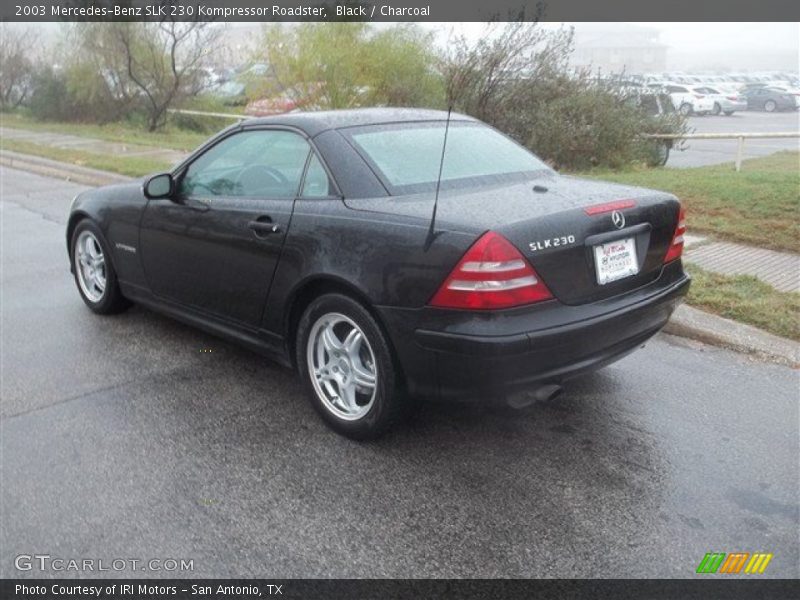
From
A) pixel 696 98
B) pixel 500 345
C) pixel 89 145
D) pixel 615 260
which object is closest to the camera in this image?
pixel 500 345

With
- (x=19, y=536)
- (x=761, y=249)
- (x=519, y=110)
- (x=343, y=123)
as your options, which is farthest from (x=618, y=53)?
(x=19, y=536)

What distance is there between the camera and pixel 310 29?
1544 centimetres

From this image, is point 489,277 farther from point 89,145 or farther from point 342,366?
point 89,145

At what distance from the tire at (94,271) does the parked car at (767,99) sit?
9.18 metres

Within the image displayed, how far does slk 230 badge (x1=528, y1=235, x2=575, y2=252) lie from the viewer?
3252 millimetres

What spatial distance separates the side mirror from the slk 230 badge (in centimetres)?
250

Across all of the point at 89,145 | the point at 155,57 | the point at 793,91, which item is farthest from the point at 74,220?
the point at 155,57

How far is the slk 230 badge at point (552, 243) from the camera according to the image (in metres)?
3.25

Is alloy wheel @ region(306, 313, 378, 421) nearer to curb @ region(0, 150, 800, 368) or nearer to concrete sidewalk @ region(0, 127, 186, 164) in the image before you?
curb @ region(0, 150, 800, 368)

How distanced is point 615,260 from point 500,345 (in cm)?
81

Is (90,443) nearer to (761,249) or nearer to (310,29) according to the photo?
(761,249)

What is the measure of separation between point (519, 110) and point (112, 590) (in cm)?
1124

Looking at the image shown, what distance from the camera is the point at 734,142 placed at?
20.6 meters

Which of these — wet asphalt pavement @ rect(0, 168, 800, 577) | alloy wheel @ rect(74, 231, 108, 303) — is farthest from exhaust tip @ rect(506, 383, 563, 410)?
alloy wheel @ rect(74, 231, 108, 303)
